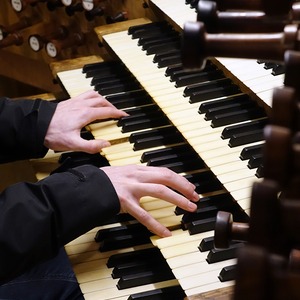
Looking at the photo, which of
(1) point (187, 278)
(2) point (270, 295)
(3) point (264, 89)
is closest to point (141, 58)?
(3) point (264, 89)

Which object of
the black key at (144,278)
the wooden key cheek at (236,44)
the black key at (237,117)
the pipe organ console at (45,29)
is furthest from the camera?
the pipe organ console at (45,29)

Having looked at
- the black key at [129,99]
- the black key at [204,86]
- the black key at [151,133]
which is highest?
the black key at [204,86]

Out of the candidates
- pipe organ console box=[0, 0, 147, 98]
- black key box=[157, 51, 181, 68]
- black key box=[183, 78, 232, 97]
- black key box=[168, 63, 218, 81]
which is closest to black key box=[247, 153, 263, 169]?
black key box=[183, 78, 232, 97]

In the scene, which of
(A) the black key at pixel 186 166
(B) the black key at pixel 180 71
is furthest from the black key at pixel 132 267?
(B) the black key at pixel 180 71

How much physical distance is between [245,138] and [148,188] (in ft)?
0.80

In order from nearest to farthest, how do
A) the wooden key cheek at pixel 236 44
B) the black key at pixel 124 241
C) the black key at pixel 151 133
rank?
the wooden key cheek at pixel 236 44 < the black key at pixel 124 241 < the black key at pixel 151 133

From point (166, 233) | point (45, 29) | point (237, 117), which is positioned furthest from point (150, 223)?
point (45, 29)

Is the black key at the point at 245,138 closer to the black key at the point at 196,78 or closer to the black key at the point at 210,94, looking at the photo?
the black key at the point at 210,94

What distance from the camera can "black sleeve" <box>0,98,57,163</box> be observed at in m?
1.76

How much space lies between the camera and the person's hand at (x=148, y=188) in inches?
54.9

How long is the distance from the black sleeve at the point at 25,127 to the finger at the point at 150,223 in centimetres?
46

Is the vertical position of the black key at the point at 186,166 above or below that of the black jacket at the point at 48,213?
below

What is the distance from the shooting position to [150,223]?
1.38 m

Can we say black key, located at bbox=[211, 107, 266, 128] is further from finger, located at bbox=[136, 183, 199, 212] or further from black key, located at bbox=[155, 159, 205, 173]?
finger, located at bbox=[136, 183, 199, 212]
